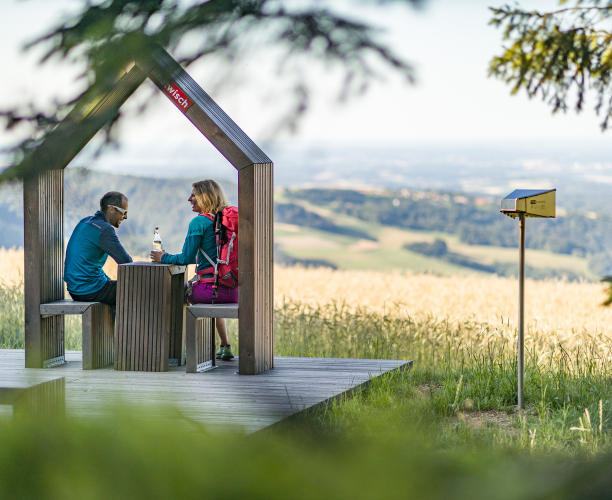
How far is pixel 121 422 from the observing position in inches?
19.0

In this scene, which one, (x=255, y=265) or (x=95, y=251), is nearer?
(x=255, y=265)

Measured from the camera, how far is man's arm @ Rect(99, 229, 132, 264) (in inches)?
200

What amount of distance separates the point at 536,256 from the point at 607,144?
25.4 meters

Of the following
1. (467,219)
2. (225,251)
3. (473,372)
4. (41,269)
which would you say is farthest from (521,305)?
(467,219)

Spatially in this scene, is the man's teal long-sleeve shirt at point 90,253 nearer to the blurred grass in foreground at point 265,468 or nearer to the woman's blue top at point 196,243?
the woman's blue top at point 196,243

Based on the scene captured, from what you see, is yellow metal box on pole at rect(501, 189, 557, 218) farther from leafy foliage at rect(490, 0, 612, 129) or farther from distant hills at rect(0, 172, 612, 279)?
distant hills at rect(0, 172, 612, 279)

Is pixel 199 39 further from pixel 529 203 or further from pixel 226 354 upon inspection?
pixel 226 354

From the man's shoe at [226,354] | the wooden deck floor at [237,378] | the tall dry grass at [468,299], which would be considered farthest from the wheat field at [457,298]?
the man's shoe at [226,354]

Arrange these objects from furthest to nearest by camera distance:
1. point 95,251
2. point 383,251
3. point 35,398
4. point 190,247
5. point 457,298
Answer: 1. point 383,251
2. point 457,298
3. point 95,251
4. point 190,247
5. point 35,398

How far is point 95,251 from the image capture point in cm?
521

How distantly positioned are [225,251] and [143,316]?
2.87 ft

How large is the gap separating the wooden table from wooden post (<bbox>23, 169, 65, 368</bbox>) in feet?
2.17

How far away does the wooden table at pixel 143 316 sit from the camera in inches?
195

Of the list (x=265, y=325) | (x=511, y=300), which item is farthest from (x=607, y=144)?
(x=265, y=325)
